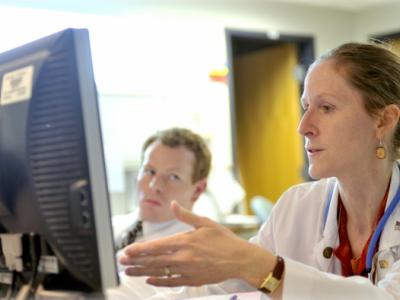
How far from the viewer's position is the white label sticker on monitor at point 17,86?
0.85 meters

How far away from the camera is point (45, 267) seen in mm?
889

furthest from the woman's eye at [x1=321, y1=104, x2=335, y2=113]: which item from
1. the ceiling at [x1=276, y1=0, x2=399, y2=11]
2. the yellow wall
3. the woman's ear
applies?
the yellow wall

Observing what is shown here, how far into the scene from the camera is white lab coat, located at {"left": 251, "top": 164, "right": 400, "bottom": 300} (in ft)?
3.50

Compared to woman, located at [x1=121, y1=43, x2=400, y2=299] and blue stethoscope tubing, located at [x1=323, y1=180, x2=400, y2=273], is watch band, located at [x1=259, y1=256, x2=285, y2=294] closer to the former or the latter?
woman, located at [x1=121, y1=43, x2=400, y2=299]

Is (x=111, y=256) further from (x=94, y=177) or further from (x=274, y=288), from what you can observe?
(x=274, y=288)

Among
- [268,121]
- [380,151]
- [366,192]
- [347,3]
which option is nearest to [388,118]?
[380,151]

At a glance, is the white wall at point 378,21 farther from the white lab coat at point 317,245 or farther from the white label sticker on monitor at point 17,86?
the white label sticker on monitor at point 17,86

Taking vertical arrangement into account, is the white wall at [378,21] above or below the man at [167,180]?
above

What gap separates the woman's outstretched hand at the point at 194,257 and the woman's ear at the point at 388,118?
0.62 meters

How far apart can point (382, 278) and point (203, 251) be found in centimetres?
53

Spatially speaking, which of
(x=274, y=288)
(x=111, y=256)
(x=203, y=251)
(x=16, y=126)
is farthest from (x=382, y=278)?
(x=16, y=126)

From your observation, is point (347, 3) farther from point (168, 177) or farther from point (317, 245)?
point (317, 245)

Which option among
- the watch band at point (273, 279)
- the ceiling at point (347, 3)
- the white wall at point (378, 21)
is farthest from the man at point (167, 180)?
the white wall at point (378, 21)

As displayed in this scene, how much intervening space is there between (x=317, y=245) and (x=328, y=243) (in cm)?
3
